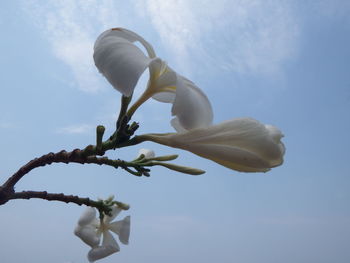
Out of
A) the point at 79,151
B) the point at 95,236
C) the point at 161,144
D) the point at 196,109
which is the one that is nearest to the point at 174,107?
the point at 196,109

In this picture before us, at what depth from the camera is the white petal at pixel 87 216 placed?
103 cm

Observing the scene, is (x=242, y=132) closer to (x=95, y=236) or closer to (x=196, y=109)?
(x=196, y=109)

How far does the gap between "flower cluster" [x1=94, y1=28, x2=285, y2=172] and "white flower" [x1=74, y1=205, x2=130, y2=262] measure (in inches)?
13.4

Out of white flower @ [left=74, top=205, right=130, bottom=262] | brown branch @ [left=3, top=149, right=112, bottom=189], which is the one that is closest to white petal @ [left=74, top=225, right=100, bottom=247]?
white flower @ [left=74, top=205, right=130, bottom=262]

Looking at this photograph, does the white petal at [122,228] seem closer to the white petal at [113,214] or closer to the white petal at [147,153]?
the white petal at [113,214]

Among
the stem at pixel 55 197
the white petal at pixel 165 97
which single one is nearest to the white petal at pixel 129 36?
the white petal at pixel 165 97

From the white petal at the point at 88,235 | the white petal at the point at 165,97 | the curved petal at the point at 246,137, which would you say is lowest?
the white petal at the point at 88,235

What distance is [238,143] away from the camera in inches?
31.2

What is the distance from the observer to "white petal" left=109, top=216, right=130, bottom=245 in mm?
1056

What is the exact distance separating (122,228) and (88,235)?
0.33ft

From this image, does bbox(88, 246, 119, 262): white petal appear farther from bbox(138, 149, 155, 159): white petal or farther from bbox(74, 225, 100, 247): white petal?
bbox(138, 149, 155, 159): white petal

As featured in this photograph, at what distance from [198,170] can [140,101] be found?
0.22m

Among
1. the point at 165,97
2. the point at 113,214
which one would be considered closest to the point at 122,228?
the point at 113,214

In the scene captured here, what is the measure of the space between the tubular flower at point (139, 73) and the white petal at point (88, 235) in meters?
0.38
